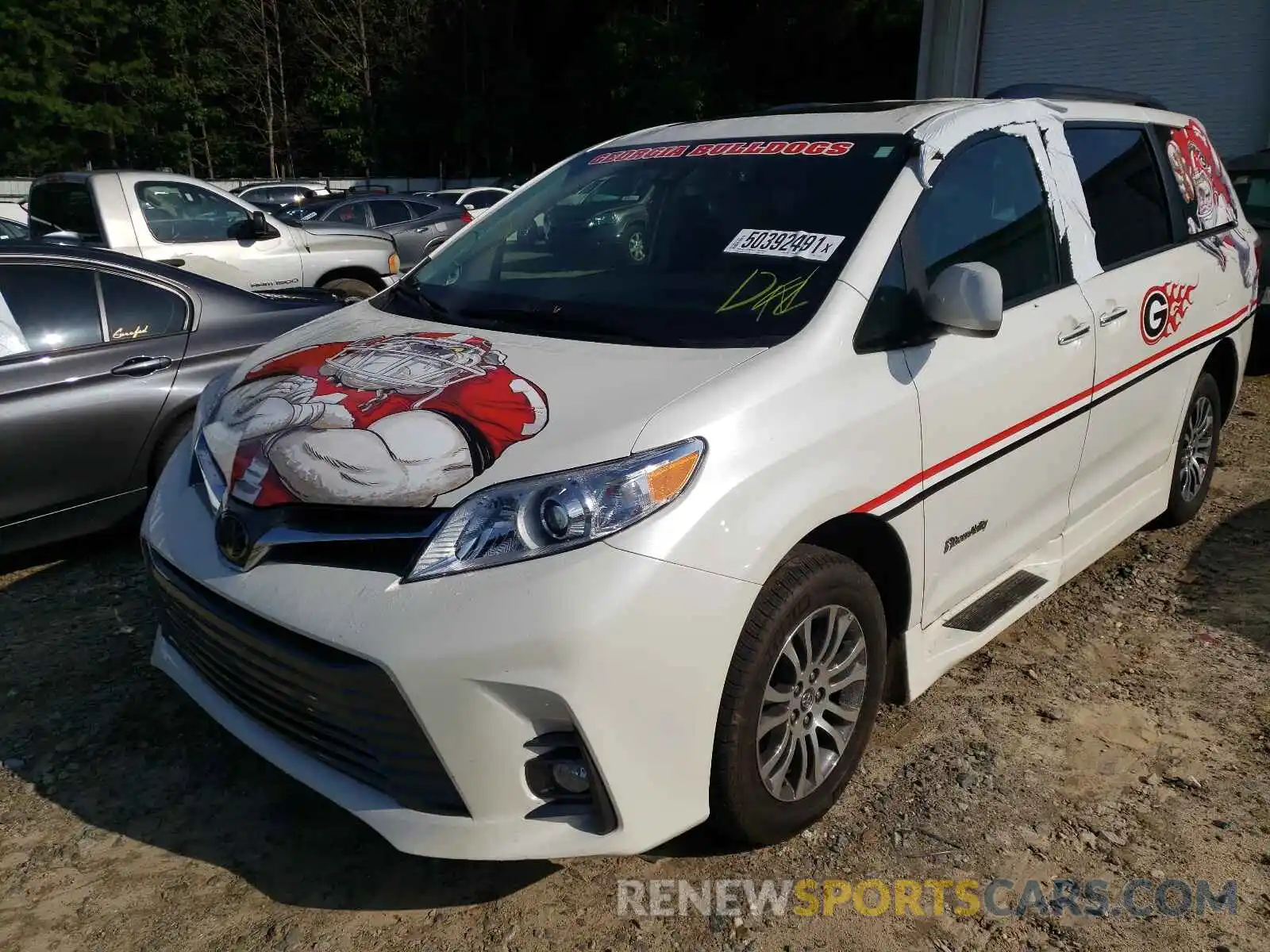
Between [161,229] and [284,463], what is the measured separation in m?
6.15

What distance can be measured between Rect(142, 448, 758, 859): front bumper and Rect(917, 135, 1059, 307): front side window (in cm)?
135

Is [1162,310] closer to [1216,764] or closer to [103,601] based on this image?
[1216,764]

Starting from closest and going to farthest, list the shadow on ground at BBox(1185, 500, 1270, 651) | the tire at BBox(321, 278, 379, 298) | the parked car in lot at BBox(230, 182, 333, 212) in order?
the shadow on ground at BBox(1185, 500, 1270, 651), the tire at BBox(321, 278, 379, 298), the parked car in lot at BBox(230, 182, 333, 212)

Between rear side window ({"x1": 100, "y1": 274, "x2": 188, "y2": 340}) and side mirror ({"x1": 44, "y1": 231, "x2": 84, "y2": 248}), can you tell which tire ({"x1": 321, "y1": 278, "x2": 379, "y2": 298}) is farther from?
rear side window ({"x1": 100, "y1": 274, "x2": 188, "y2": 340})

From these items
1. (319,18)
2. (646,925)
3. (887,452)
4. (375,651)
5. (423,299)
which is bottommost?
(646,925)

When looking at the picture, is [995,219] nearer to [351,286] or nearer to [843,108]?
[843,108]

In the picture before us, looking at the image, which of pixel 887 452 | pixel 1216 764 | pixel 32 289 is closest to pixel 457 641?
pixel 887 452

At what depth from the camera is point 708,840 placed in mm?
2635

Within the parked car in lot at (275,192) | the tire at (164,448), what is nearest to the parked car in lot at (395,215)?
the parked car in lot at (275,192)

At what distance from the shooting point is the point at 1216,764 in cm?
304

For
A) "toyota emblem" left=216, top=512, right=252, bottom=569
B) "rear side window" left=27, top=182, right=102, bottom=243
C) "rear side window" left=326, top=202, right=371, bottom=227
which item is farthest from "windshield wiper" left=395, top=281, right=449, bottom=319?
"rear side window" left=326, top=202, right=371, bottom=227

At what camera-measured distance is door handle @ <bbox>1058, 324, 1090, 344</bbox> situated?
322 cm

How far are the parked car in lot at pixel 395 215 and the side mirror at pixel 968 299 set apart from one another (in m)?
14.0

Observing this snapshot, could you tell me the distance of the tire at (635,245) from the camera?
3168 mm
